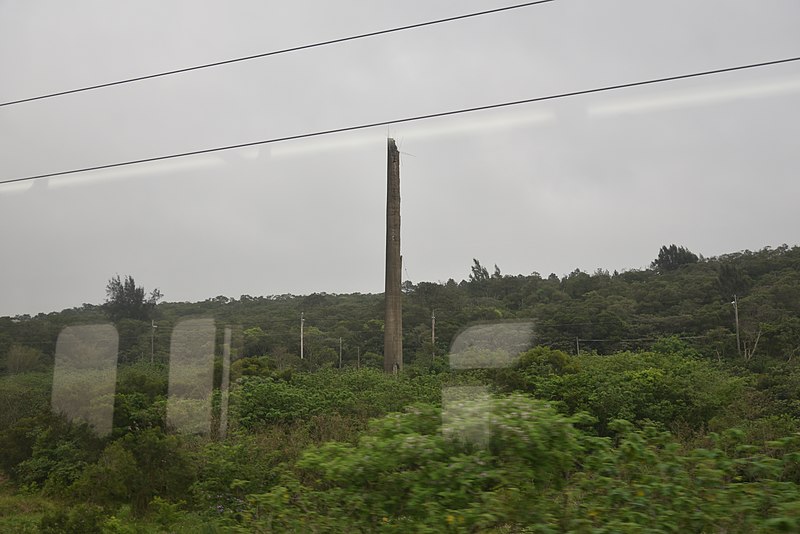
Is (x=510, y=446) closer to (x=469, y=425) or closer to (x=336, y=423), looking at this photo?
(x=469, y=425)

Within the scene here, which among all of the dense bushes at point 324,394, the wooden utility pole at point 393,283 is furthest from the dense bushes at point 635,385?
the wooden utility pole at point 393,283

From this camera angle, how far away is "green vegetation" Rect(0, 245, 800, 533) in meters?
3.25

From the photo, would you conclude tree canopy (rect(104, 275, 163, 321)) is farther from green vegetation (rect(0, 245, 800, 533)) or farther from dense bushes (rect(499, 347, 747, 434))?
dense bushes (rect(499, 347, 747, 434))

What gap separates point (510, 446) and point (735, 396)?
10.5ft

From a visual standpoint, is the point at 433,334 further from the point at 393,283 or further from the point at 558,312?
the point at 558,312

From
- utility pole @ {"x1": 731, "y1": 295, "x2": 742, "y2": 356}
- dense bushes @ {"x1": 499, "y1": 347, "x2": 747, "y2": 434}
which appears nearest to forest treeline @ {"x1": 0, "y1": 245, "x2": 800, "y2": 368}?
utility pole @ {"x1": 731, "y1": 295, "x2": 742, "y2": 356}

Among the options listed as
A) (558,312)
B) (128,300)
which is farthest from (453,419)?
(128,300)

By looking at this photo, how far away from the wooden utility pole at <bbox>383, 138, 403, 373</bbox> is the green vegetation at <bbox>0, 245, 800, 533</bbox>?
0.14m

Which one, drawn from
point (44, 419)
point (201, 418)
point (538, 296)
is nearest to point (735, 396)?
point (538, 296)

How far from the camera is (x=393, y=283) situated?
25.3ft

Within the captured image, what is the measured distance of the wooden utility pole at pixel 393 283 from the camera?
24.6 ft

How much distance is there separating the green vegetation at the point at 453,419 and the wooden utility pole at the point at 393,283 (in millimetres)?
136

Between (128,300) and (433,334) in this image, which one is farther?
(128,300)

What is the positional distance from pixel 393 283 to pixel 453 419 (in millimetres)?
4122
